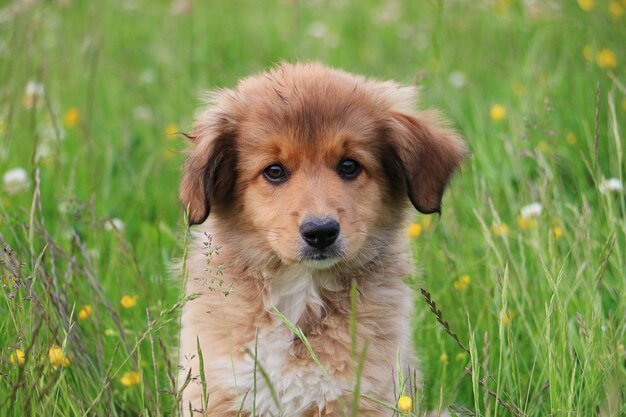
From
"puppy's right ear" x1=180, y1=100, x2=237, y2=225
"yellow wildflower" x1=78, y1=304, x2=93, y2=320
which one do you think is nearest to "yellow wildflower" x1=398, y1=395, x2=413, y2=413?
"puppy's right ear" x1=180, y1=100, x2=237, y2=225

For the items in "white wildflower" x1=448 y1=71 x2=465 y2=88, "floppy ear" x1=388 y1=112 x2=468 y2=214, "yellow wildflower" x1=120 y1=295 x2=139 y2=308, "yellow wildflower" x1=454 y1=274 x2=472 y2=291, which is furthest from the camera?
"white wildflower" x1=448 y1=71 x2=465 y2=88

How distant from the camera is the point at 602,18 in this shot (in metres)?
5.43

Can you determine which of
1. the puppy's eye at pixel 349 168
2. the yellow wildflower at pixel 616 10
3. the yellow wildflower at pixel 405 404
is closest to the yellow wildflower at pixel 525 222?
the puppy's eye at pixel 349 168

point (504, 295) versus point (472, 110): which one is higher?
point (504, 295)

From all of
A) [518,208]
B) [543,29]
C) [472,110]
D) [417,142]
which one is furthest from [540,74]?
[417,142]

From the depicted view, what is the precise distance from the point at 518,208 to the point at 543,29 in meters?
2.47

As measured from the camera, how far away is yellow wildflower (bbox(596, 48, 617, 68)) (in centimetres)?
531

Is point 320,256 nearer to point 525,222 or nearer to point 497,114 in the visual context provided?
point 525,222

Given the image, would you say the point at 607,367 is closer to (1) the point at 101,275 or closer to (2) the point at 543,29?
(1) the point at 101,275

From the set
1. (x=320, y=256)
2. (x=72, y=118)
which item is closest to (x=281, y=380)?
(x=320, y=256)

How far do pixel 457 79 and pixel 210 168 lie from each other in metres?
3.41

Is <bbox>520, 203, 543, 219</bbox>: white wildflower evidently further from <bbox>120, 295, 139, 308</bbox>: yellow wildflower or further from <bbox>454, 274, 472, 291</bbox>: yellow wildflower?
<bbox>120, 295, 139, 308</bbox>: yellow wildflower

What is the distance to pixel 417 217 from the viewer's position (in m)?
4.66

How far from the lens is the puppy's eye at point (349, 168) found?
311 centimetres
